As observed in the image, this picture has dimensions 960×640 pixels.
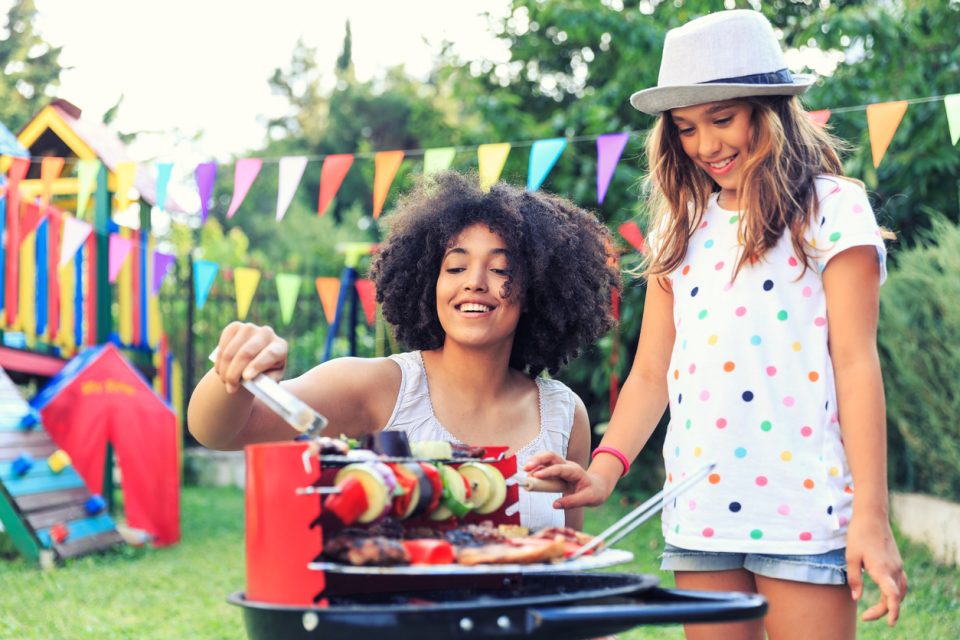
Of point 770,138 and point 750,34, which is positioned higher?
point 750,34

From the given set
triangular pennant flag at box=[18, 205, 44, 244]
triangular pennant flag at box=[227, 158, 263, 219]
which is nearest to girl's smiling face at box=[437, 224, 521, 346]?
triangular pennant flag at box=[227, 158, 263, 219]

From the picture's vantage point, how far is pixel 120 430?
7250 mm

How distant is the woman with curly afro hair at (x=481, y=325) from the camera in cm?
254

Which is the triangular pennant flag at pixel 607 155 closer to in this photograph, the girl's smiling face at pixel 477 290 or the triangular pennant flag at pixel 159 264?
the triangular pennant flag at pixel 159 264

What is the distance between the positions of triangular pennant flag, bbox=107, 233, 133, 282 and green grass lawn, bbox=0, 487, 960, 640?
6.33 feet

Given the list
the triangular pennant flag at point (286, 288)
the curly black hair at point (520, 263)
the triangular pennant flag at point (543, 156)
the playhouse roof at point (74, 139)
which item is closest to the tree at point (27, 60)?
the playhouse roof at point (74, 139)

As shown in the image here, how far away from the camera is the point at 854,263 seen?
1996 millimetres

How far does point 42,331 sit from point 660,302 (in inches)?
234

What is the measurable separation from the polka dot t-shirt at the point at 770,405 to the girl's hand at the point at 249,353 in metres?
0.85

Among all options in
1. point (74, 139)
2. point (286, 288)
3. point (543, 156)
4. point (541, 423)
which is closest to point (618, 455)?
point (541, 423)

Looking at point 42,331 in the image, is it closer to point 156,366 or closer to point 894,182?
point 156,366

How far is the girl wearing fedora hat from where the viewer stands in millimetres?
1979

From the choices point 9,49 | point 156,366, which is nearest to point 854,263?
point 156,366

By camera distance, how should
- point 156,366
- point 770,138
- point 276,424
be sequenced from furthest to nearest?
point 156,366, point 276,424, point 770,138
